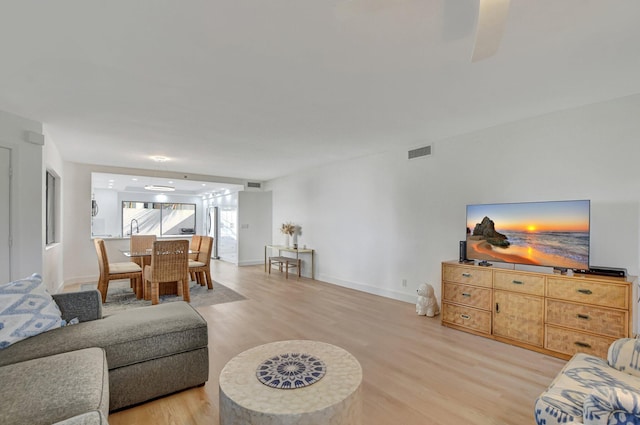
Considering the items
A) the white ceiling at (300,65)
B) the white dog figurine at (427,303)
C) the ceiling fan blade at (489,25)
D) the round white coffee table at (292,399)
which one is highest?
the white ceiling at (300,65)

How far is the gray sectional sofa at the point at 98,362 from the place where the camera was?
1.31 meters

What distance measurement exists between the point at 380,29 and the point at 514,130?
2.55 meters

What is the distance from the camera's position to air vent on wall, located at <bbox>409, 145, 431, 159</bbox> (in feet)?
14.5

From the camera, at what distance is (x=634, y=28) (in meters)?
1.83

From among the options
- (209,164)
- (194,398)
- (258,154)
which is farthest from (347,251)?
(194,398)

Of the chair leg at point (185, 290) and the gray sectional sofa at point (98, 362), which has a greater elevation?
the gray sectional sofa at point (98, 362)

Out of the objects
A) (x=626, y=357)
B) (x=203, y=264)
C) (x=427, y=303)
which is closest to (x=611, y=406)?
(x=626, y=357)

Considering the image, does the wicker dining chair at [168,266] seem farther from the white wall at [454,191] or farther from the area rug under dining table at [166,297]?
the white wall at [454,191]

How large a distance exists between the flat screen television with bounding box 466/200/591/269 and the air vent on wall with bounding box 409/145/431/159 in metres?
1.19

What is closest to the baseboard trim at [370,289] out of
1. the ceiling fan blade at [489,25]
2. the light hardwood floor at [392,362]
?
the light hardwood floor at [392,362]

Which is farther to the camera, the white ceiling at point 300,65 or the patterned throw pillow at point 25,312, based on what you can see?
the patterned throw pillow at point 25,312

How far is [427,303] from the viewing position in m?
4.00

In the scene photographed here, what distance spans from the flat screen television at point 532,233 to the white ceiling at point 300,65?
3.46 feet

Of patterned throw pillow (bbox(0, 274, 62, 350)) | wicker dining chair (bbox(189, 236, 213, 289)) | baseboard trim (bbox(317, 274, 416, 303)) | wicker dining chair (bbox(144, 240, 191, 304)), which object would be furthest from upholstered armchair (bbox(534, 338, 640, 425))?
wicker dining chair (bbox(189, 236, 213, 289))
